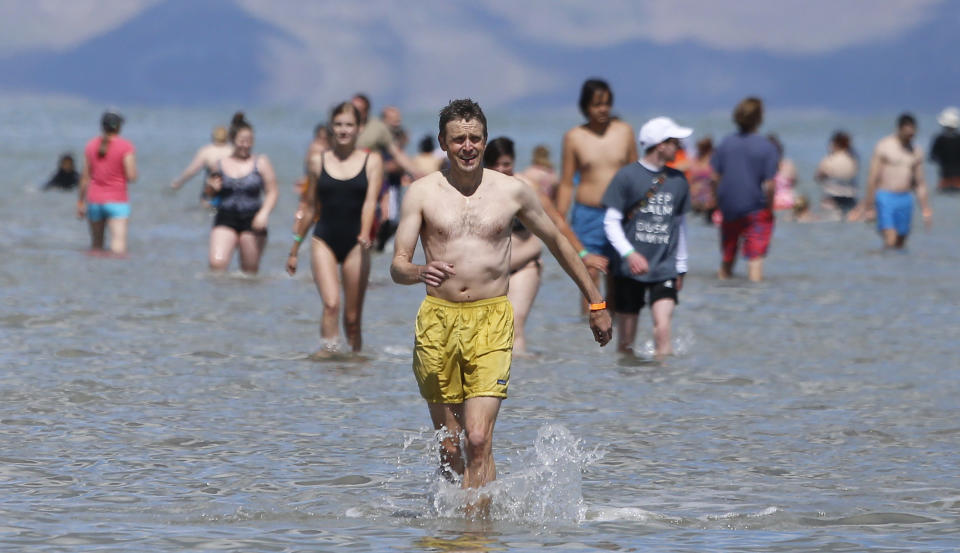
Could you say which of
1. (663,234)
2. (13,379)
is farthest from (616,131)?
(13,379)

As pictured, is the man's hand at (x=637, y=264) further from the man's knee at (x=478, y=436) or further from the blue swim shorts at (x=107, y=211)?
the blue swim shorts at (x=107, y=211)

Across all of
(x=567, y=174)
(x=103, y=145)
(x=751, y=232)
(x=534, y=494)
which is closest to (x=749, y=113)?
(x=751, y=232)

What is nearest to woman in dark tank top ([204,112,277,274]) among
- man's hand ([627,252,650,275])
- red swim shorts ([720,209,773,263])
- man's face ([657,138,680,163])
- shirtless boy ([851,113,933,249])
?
red swim shorts ([720,209,773,263])

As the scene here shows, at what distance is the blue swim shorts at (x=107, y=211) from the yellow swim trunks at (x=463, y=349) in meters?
12.3

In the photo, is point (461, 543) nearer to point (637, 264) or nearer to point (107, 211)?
point (637, 264)

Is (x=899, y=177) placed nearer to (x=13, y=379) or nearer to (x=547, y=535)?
(x=13, y=379)

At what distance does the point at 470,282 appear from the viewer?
272 inches

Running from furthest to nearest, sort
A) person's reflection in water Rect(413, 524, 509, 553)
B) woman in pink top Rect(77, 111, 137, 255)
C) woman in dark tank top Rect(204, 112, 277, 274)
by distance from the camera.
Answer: woman in pink top Rect(77, 111, 137, 255) < woman in dark tank top Rect(204, 112, 277, 274) < person's reflection in water Rect(413, 524, 509, 553)

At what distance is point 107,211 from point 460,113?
12640mm

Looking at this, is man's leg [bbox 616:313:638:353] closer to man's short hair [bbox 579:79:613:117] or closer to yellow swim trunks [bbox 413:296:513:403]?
man's short hair [bbox 579:79:613:117]

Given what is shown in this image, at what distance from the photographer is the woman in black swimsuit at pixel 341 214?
11.3 meters

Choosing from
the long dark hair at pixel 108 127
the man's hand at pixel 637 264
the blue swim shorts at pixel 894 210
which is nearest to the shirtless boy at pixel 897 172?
the blue swim shorts at pixel 894 210

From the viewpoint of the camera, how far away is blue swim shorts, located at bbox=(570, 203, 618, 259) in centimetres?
1251

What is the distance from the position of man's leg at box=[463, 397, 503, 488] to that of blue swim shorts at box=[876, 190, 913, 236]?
14.8 meters
